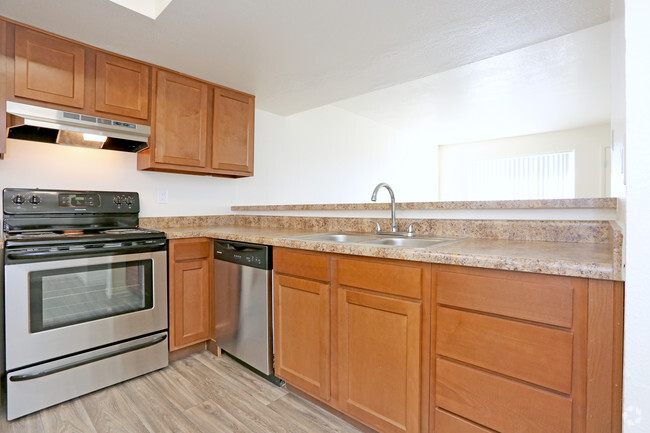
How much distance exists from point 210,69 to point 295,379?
7.23 ft

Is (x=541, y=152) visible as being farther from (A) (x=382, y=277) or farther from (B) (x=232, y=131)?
(A) (x=382, y=277)

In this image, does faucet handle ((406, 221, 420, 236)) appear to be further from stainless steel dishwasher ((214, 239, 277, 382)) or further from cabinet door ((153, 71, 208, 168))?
cabinet door ((153, 71, 208, 168))

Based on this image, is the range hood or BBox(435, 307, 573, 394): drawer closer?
BBox(435, 307, 573, 394): drawer

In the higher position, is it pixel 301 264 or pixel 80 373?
pixel 301 264

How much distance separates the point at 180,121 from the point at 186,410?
196cm

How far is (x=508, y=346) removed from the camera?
40.6 inches

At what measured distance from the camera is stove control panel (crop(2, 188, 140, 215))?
1927 mm

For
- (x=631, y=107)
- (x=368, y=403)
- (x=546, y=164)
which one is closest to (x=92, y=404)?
(x=368, y=403)

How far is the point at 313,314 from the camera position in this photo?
1.62 meters

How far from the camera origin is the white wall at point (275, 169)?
2.16m

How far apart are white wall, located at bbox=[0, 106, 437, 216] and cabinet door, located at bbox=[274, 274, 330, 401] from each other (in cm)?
159

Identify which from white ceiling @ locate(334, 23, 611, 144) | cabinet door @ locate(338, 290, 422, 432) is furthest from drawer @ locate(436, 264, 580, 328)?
white ceiling @ locate(334, 23, 611, 144)

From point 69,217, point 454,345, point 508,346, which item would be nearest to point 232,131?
point 69,217

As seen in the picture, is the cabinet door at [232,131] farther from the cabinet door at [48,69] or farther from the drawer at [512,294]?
the drawer at [512,294]
